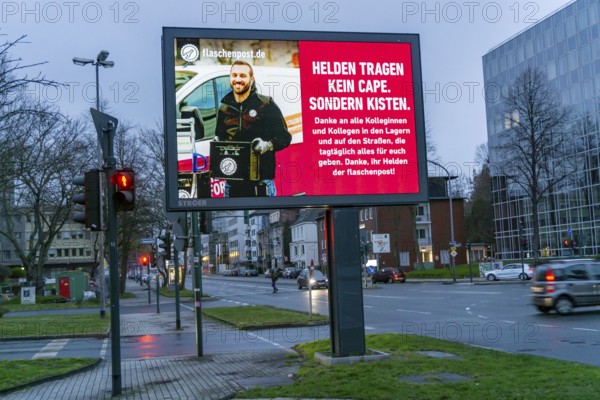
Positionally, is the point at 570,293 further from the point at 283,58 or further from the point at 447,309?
the point at 283,58

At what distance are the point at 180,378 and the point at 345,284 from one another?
3.05m

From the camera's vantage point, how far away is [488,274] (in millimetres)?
56000

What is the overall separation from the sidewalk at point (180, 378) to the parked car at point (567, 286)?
1058cm

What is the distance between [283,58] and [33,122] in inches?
459

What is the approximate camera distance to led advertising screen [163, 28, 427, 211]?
10500 mm

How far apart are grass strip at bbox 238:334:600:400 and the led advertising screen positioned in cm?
261

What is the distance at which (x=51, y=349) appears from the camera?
16844 millimetres

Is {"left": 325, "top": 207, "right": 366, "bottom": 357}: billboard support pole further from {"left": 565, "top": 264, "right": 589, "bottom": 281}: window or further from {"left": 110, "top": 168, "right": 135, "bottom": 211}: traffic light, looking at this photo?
{"left": 565, "top": 264, "right": 589, "bottom": 281}: window

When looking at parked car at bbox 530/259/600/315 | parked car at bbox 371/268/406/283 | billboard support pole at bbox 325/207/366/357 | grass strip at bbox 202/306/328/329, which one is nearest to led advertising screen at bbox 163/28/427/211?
billboard support pole at bbox 325/207/366/357

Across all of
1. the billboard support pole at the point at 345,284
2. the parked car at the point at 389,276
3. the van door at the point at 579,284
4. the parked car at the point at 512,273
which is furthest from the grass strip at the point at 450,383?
the parked car at the point at 389,276

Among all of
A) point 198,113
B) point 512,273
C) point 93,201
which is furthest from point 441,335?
point 512,273

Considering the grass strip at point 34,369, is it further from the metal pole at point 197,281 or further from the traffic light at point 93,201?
the traffic light at point 93,201

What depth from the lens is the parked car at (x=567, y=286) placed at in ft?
69.7

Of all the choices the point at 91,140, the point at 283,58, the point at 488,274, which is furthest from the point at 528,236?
the point at 283,58
